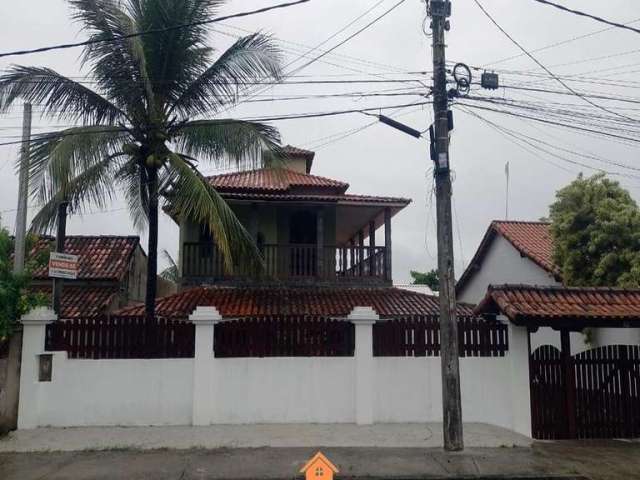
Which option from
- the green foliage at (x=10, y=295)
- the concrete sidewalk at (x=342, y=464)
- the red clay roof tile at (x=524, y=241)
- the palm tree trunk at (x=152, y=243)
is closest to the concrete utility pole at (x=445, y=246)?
the concrete sidewalk at (x=342, y=464)

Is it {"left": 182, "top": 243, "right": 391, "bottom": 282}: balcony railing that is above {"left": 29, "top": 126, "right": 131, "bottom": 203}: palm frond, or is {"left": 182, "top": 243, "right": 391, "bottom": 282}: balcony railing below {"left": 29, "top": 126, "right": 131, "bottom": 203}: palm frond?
below

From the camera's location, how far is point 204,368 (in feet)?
30.7

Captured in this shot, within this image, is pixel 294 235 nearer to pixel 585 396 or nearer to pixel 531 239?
pixel 531 239

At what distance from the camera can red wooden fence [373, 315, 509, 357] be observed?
31.8ft

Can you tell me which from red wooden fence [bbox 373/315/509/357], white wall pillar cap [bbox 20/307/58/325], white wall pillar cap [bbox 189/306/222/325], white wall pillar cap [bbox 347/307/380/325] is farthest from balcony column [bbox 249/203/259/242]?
white wall pillar cap [bbox 20/307/58/325]

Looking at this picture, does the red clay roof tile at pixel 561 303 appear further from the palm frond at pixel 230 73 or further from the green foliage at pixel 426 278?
the green foliage at pixel 426 278

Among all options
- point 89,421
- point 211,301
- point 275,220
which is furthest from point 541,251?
point 89,421

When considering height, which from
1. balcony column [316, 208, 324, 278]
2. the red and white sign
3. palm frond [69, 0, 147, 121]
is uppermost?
palm frond [69, 0, 147, 121]

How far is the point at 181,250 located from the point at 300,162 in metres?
5.81

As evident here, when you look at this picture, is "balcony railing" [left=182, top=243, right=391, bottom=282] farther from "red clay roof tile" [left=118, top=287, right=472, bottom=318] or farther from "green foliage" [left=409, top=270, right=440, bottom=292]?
"green foliage" [left=409, top=270, right=440, bottom=292]

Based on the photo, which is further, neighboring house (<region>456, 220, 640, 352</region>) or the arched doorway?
the arched doorway

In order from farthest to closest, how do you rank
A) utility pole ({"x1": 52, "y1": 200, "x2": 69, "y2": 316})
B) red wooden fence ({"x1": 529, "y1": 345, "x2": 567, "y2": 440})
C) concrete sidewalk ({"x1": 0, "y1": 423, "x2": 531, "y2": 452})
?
utility pole ({"x1": 52, "y1": 200, "x2": 69, "y2": 316}) < red wooden fence ({"x1": 529, "y1": 345, "x2": 567, "y2": 440}) < concrete sidewalk ({"x1": 0, "y1": 423, "x2": 531, "y2": 452})

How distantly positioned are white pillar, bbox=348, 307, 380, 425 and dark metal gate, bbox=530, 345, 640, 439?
8.47ft

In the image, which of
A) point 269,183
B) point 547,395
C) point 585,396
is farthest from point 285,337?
point 269,183
